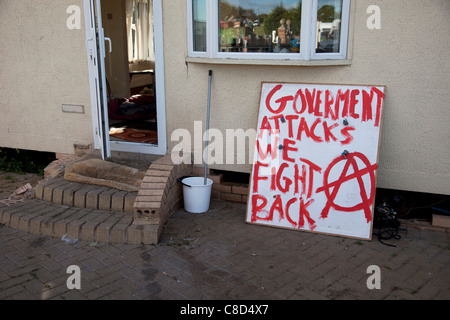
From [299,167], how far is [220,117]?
46.7 inches

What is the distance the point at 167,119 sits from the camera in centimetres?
535

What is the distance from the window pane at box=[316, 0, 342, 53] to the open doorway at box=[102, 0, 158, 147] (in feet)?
8.43

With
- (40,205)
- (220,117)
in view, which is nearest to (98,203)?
(40,205)

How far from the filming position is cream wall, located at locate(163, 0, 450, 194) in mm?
4199

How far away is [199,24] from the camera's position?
16.2 feet

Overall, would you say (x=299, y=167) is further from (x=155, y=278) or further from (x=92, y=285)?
(x=92, y=285)

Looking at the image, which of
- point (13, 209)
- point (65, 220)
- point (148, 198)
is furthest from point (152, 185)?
point (13, 209)

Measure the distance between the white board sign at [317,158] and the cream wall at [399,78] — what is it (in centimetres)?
16

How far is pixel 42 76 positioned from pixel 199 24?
8.40ft

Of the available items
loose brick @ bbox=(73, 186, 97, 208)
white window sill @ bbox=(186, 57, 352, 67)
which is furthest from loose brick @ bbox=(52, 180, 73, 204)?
white window sill @ bbox=(186, 57, 352, 67)

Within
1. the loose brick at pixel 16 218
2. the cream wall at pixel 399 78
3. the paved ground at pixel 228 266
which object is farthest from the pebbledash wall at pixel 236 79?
the loose brick at pixel 16 218

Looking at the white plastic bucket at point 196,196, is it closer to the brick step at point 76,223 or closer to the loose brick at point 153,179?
the loose brick at point 153,179

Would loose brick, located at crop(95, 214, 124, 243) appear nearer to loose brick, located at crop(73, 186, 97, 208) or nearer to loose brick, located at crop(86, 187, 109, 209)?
loose brick, located at crop(86, 187, 109, 209)

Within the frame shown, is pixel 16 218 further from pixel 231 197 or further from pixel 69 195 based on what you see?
pixel 231 197
